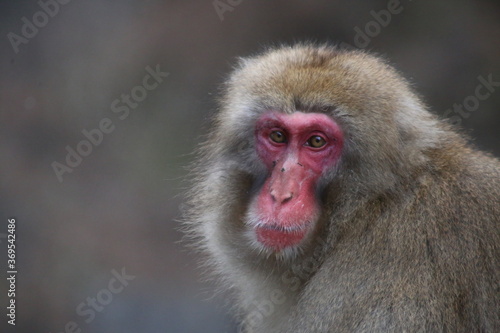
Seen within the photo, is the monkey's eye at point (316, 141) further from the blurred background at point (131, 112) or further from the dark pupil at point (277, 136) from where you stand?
the blurred background at point (131, 112)

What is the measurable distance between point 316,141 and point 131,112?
217 inches

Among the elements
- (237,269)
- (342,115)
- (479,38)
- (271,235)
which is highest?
(479,38)

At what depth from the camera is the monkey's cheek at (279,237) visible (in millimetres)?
4127

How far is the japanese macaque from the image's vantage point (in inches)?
157

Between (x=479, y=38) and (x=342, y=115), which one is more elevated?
(x=479, y=38)

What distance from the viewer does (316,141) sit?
435cm

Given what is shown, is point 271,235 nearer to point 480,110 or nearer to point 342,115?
point 342,115

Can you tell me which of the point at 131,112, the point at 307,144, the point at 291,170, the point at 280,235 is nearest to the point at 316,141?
the point at 307,144

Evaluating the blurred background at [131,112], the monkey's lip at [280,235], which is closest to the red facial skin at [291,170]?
the monkey's lip at [280,235]

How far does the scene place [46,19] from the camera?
8531 mm

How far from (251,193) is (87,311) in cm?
467

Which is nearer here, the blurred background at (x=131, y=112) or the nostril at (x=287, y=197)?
the nostril at (x=287, y=197)

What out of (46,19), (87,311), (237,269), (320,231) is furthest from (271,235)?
(46,19)

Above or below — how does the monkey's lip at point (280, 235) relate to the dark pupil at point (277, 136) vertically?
below
